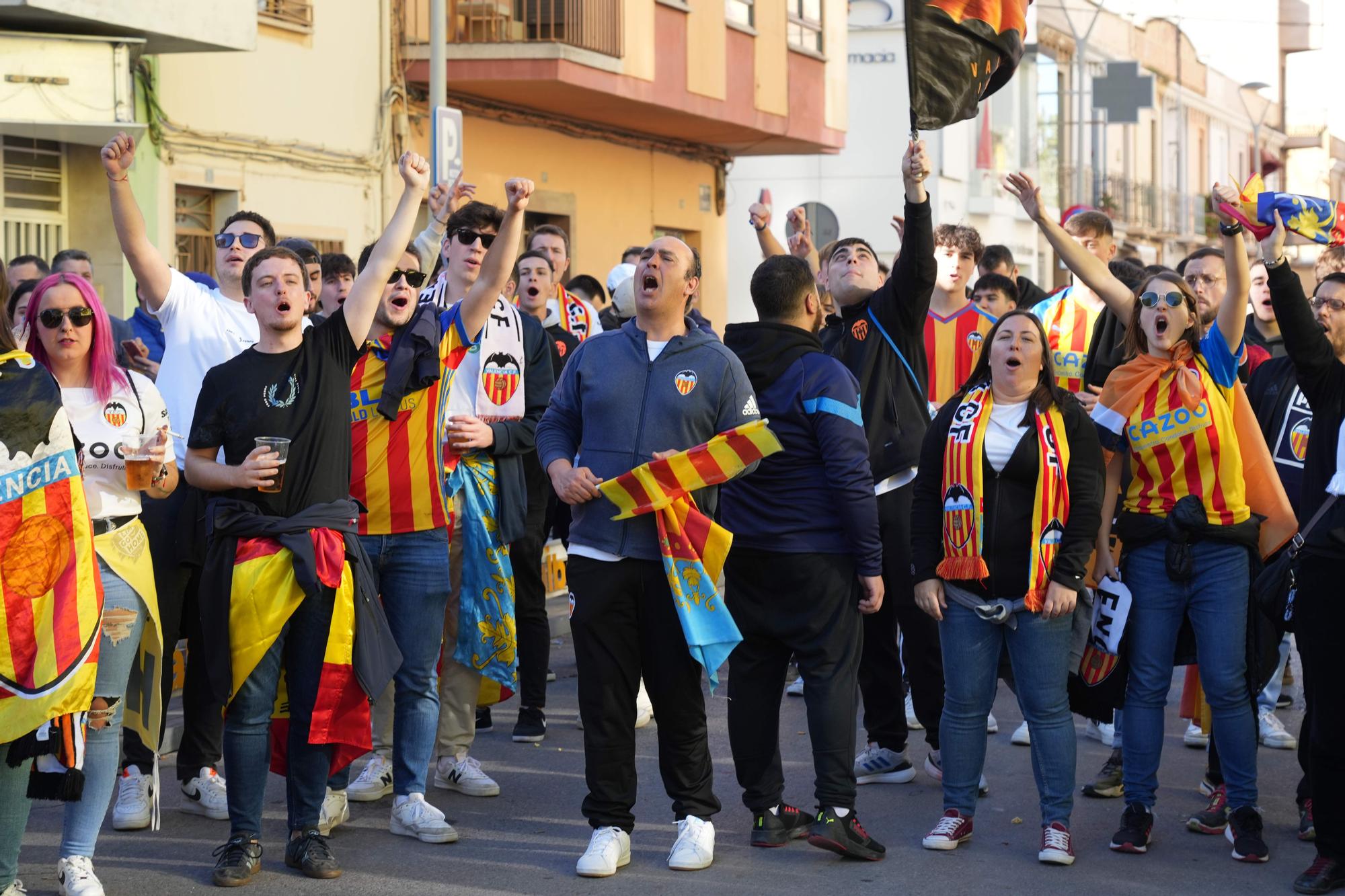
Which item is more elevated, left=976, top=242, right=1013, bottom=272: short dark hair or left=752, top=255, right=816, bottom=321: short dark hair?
left=976, top=242, right=1013, bottom=272: short dark hair

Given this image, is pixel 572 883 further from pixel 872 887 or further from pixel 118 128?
pixel 118 128

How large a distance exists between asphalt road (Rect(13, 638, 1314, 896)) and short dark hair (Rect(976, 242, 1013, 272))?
3121 mm

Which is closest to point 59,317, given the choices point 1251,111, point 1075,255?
point 1075,255

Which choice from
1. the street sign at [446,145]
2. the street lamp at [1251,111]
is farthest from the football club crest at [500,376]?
the street lamp at [1251,111]

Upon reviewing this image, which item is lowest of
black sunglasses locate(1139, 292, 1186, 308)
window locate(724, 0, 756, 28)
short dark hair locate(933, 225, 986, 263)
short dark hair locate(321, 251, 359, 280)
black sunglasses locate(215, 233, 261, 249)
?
black sunglasses locate(1139, 292, 1186, 308)

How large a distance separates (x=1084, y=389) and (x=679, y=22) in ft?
51.4

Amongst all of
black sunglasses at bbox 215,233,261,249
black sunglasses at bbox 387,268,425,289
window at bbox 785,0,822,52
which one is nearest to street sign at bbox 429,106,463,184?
black sunglasses at bbox 215,233,261,249

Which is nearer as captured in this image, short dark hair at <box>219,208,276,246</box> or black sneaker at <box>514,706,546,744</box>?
short dark hair at <box>219,208,276,246</box>

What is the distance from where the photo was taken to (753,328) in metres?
6.56

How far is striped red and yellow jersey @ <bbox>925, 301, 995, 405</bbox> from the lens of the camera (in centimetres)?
872

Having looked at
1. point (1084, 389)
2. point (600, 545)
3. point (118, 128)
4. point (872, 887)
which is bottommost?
point (872, 887)

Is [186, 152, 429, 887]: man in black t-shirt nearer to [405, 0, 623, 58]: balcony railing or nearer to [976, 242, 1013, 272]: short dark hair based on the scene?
[976, 242, 1013, 272]: short dark hair

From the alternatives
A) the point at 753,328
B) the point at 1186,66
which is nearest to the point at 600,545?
the point at 753,328

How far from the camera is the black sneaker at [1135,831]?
20.8 ft
